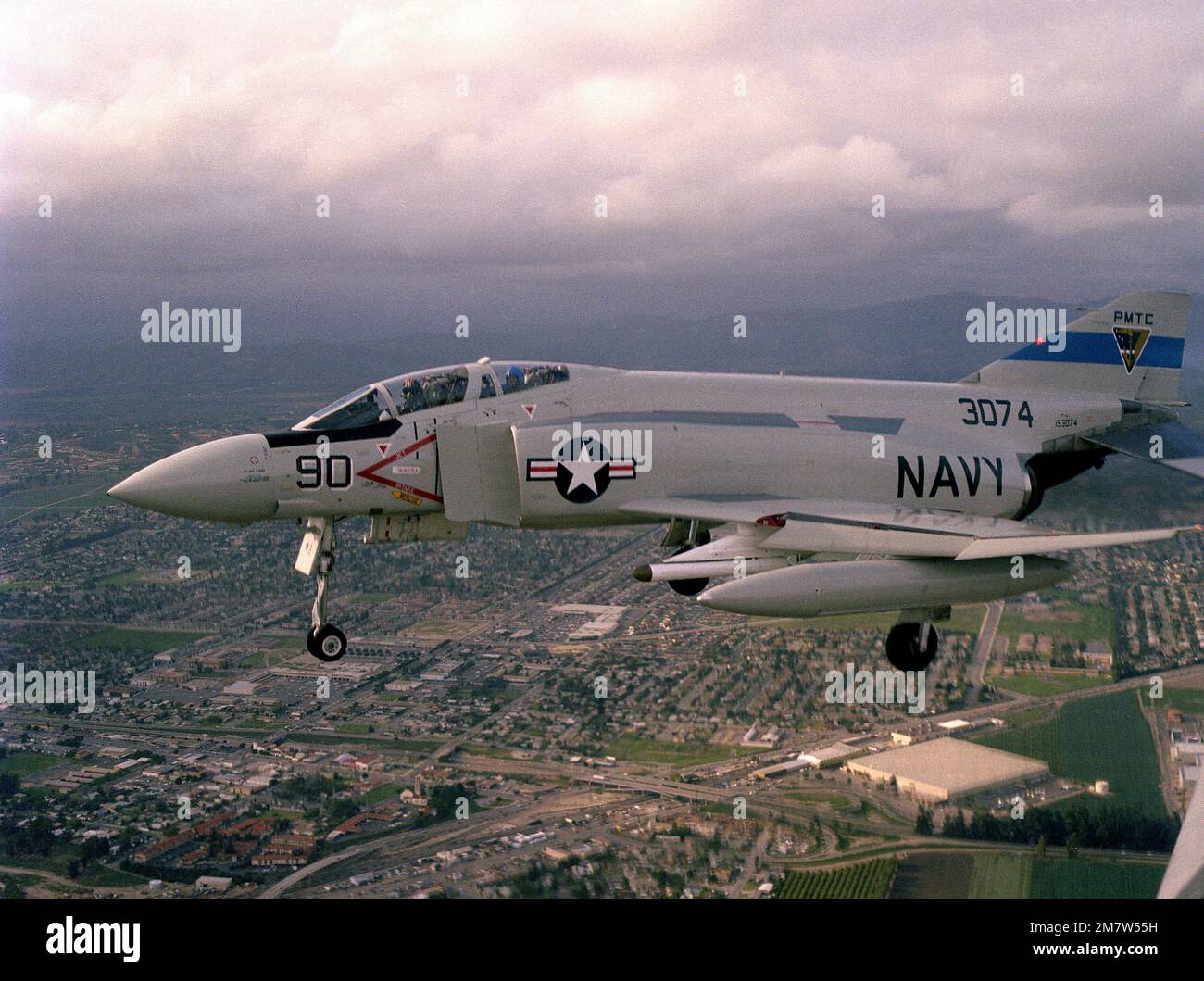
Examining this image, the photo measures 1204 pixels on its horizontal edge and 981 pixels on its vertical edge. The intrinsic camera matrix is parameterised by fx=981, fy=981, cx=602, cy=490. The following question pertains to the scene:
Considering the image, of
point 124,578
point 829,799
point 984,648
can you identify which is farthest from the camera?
point 124,578

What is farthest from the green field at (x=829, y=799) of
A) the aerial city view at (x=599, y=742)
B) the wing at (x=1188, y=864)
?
the wing at (x=1188, y=864)

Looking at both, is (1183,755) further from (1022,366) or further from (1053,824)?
(1022,366)

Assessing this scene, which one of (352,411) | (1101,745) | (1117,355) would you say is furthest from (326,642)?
(1101,745)

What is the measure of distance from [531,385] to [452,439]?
1.52 metres

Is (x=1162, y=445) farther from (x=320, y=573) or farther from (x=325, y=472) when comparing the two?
(x=320, y=573)

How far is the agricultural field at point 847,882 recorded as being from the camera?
48.5 feet

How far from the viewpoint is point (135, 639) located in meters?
28.2

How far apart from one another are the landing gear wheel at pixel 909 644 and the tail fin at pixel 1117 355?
5.29 metres

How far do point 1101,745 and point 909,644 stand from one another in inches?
350

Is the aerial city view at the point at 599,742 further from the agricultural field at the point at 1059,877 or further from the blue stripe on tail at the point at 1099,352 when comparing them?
the blue stripe on tail at the point at 1099,352

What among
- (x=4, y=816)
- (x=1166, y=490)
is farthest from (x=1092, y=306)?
(x=4, y=816)

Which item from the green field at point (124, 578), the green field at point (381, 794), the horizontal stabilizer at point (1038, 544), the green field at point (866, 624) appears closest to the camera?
the horizontal stabilizer at point (1038, 544)

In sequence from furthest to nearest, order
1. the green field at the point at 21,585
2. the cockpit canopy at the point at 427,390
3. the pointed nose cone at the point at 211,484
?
the green field at the point at 21,585 → the cockpit canopy at the point at 427,390 → the pointed nose cone at the point at 211,484

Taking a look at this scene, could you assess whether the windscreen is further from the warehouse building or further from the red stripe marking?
the warehouse building
